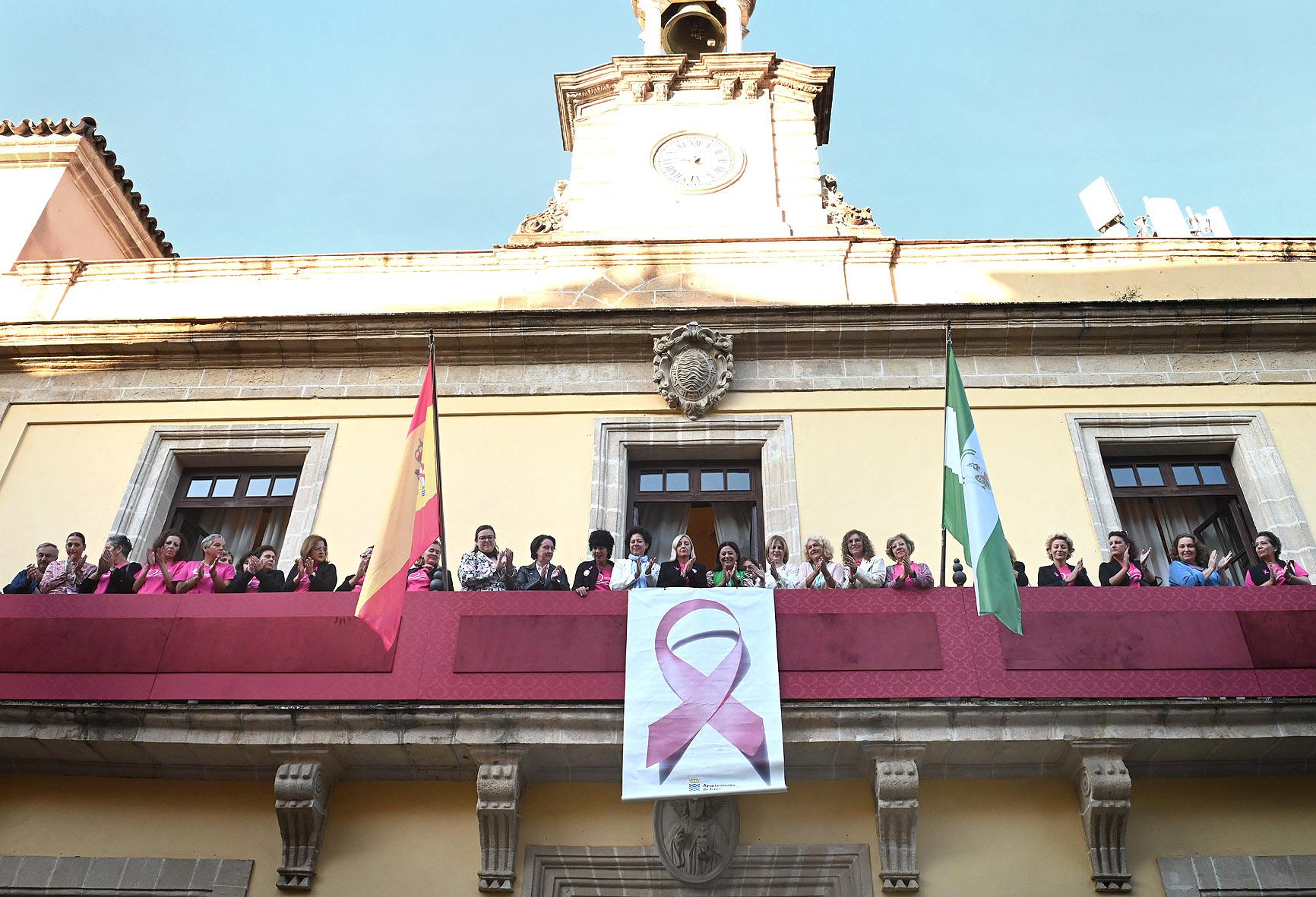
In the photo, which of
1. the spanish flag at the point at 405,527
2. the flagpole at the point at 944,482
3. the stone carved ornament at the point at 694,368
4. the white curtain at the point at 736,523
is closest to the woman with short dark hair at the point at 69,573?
the spanish flag at the point at 405,527

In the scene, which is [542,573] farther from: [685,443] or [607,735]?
[685,443]

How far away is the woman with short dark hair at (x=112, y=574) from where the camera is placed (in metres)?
9.42

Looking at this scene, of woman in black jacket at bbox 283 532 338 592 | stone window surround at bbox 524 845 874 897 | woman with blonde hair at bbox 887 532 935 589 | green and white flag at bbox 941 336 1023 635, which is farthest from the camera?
woman in black jacket at bbox 283 532 338 592

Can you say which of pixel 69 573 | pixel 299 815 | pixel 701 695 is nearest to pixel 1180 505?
pixel 701 695

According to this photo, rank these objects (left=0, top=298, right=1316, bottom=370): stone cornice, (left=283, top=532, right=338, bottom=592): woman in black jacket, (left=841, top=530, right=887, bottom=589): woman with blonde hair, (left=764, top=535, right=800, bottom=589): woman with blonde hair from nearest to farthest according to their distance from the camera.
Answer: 1. (left=841, top=530, right=887, bottom=589): woman with blonde hair
2. (left=764, top=535, right=800, bottom=589): woman with blonde hair
3. (left=283, top=532, right=338, bottom=592): woman in black jacket
4. (left=0, top=298, right=1316, bottom=370): stone cornice

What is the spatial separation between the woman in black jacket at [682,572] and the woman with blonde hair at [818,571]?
28.8 inches

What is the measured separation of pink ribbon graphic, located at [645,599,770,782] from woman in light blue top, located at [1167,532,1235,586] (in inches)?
137

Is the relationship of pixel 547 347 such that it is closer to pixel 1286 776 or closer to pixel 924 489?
pixel 924 489

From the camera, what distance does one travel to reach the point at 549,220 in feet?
44.4

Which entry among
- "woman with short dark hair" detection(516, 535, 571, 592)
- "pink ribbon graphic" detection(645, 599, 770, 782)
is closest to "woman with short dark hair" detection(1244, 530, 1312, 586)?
"pink ribbon graphic" detection(645, 599, 770, 782)

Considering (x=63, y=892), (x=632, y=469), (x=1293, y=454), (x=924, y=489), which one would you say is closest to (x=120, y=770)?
(x=63, y=892)

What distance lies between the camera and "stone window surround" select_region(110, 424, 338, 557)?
1112 centimetres

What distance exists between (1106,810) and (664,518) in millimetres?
4590

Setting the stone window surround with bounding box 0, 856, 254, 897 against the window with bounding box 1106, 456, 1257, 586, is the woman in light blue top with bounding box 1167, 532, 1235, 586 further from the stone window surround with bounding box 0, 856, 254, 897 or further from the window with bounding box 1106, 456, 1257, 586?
the stone window surround with bounding box 0, 856, 254, 897
